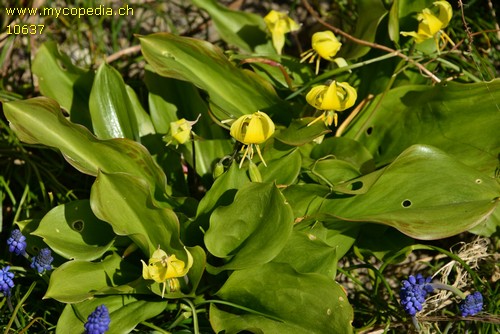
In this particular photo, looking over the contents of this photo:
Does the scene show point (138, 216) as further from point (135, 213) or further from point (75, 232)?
point (75, 232)

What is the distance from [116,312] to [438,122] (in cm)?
109

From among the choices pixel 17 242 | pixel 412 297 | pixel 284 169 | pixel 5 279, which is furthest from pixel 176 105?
pixel 412 297

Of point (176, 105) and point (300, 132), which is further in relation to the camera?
point (176, 105)

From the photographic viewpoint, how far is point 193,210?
7.13ft

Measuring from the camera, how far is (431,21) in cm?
212

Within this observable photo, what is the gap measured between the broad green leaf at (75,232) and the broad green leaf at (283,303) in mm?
374

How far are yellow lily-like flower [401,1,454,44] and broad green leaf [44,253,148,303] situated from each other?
1053 millimetres

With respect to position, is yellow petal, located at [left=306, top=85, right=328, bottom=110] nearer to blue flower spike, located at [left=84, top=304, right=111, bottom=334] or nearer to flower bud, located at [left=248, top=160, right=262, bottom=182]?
flower bud, located at [left=248, top=160, right=262, bottom=182]

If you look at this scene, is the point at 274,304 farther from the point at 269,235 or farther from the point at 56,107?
the point at 56,107

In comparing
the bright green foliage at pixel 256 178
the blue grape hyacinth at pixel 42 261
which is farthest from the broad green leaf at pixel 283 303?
the blue grape hyacinth at pixel 42 261

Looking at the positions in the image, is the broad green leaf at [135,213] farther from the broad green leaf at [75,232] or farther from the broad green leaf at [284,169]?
the broad green leaf at [284,169]

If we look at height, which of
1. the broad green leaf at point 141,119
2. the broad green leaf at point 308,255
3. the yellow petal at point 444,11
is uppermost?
the yellow petal at point 444,11

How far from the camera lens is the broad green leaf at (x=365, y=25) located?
7.52ft

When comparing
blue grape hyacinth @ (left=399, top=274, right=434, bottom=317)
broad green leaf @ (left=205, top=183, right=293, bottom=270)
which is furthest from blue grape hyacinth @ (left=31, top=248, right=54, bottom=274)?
blue grape hyacinth @ (left=399, top=274, right=434, bottom=317)
